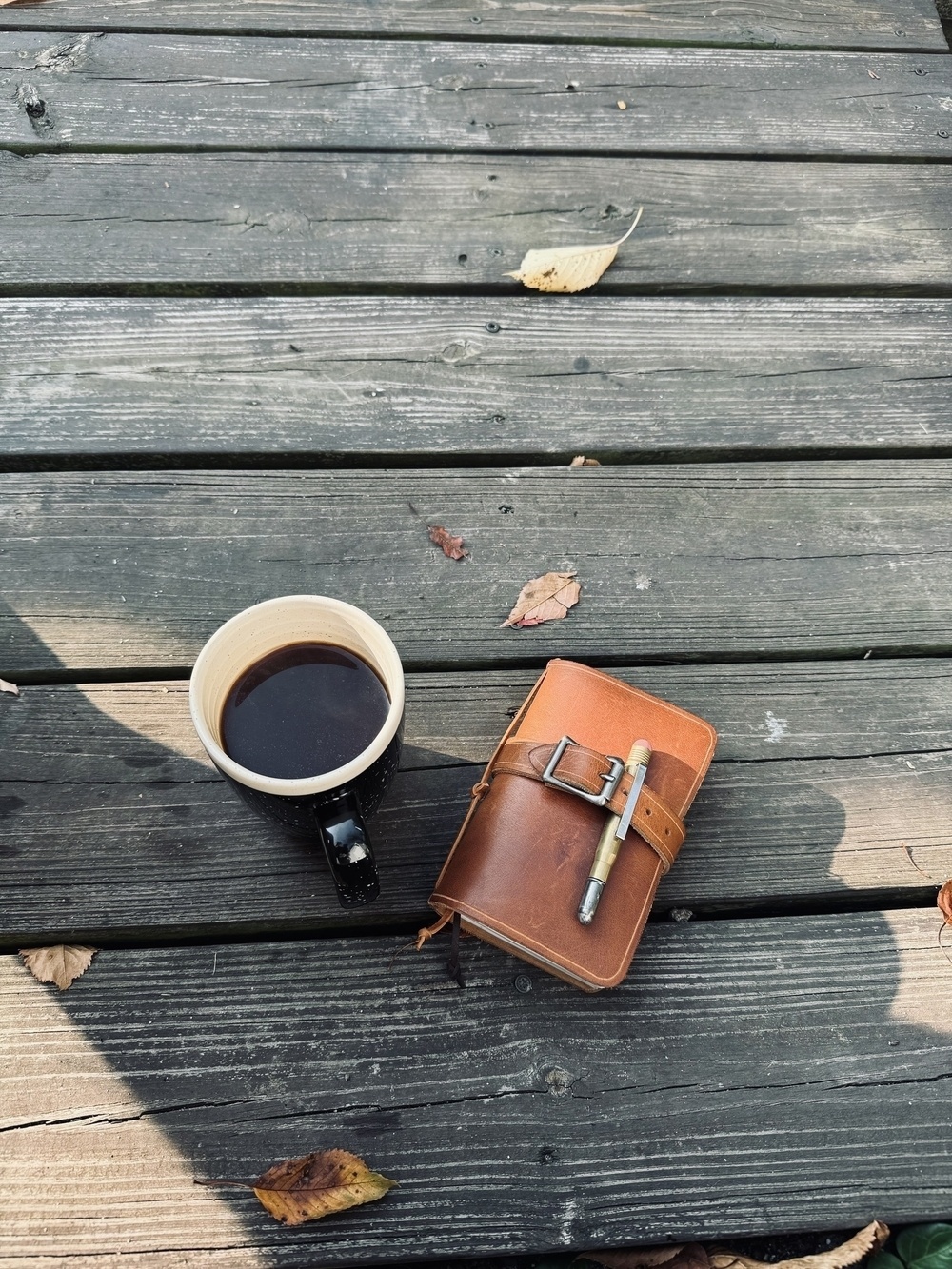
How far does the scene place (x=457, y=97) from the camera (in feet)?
4.51

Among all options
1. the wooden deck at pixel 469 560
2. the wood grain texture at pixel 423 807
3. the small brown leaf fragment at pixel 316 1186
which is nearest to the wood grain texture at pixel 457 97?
the wooden deck at pixel 469 560

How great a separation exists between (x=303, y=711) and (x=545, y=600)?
36 cm

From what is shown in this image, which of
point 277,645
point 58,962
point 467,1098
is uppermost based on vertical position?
point 277,645

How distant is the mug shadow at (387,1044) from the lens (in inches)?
31.0

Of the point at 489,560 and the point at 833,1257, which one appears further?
the point at 489,560

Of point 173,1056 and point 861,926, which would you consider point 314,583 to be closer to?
point 173,1056

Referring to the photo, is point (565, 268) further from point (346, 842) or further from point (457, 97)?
point (346, 842)

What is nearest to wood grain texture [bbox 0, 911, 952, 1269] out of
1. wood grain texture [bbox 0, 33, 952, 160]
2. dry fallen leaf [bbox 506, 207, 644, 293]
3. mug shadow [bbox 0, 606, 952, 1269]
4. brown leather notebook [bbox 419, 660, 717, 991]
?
mug shadow [bbox 0, 606, 952, 1269]

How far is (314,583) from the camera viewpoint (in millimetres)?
1025

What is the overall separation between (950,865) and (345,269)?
1090mm

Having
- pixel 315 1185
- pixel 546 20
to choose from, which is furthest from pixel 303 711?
pixel 546 20

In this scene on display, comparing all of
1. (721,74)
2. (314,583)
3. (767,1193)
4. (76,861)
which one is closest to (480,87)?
(721,74)

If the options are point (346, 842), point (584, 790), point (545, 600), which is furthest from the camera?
point (545, 600)

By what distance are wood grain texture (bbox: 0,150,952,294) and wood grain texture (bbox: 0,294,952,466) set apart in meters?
0.06
